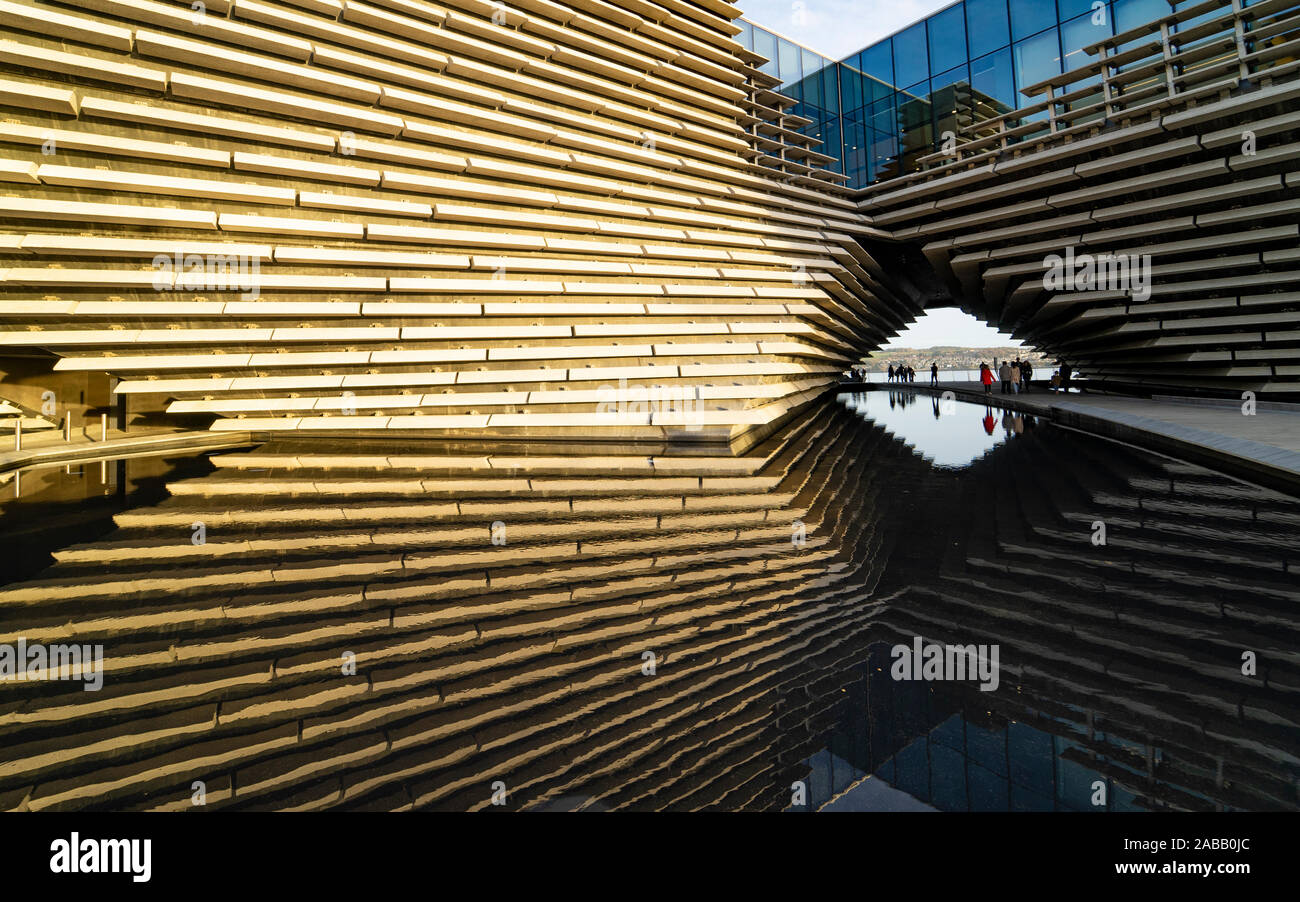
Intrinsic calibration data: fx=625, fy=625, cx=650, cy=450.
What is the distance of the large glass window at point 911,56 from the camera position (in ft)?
67.2

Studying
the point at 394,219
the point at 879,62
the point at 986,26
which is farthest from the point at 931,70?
the point at 394,219

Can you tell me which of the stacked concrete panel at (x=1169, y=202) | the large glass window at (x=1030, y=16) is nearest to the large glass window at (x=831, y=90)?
the large glass window at (x=1030, y=16)

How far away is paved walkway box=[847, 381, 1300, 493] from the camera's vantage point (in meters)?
6.69

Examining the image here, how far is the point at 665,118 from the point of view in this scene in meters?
12.9

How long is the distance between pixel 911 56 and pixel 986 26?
266cm

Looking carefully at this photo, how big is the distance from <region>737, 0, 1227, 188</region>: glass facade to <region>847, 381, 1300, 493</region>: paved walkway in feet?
28.5

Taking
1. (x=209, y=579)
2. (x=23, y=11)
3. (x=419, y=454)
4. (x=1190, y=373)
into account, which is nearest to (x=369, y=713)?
(x=209, y=579)

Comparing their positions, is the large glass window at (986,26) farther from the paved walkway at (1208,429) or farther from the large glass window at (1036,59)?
the paved walkway at (1208,429)

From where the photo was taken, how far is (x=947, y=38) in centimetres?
1973

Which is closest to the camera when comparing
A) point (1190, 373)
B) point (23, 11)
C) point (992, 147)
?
point (23, 11)

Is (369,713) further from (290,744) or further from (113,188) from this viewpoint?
(113,188)

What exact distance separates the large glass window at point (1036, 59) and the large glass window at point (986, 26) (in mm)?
760

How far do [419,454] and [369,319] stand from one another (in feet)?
7.68

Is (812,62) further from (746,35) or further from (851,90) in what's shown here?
(746,35)
